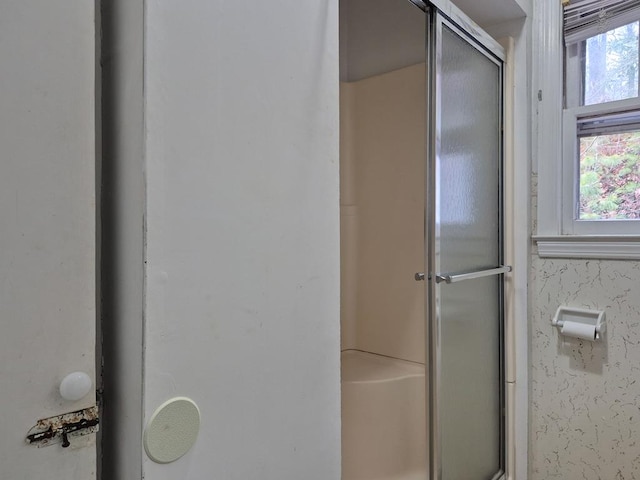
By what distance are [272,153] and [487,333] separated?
1.28m

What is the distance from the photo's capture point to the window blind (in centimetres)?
154

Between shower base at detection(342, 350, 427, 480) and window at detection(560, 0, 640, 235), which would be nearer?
window at detection(560, 0, 640, 235)

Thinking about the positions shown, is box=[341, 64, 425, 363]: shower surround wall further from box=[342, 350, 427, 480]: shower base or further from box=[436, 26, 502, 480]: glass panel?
box=[436, 26, 502, 480]: glass panel

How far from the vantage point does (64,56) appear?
1.74ft

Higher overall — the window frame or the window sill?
the window frame

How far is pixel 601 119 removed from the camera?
5.29 ft

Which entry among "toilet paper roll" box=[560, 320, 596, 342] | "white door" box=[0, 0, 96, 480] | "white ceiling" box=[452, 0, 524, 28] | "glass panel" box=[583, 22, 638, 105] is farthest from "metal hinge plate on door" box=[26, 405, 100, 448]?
"glass panel" box=[583, 22, 638, 105]

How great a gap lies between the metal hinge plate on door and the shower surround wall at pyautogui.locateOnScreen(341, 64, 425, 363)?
5.30 ft

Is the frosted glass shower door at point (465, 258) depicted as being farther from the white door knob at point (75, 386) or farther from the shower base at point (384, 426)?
the white door knob at point (75, 386)

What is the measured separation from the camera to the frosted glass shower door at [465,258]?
1300mm

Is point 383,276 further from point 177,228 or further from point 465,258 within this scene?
point 177,228

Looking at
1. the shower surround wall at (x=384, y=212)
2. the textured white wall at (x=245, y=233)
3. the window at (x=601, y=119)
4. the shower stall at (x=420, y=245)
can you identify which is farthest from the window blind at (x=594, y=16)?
the textured white wall at (x=245, y=233)

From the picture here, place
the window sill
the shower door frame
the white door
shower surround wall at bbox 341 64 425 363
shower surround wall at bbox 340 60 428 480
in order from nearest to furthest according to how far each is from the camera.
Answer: the white door, the shower door frame, the window sill, shower surround wall at bbox 340 60 428 480, shower surround wall at bbox 341 64 425 363

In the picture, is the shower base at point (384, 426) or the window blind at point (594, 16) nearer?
the window blind at point (594, 16)
